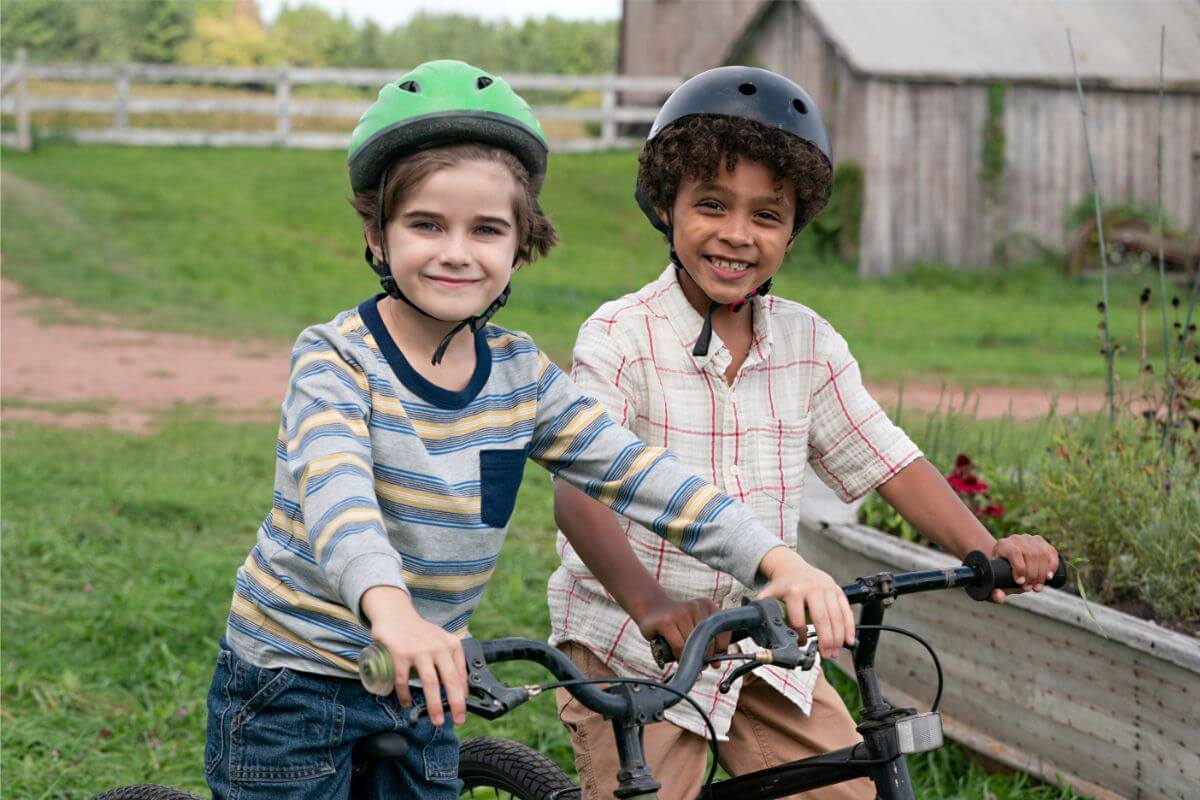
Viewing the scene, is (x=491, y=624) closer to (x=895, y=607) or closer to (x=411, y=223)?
(x=895, y=607)

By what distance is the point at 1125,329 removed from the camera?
13195 mm

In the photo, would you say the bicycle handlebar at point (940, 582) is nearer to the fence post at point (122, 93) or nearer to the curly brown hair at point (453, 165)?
the curly brown hair at point (453, 165)

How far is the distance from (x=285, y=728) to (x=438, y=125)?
104 cm

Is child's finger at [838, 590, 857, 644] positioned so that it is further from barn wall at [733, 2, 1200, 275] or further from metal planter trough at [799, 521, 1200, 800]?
barn wall at [733, 2, 1200, 275]

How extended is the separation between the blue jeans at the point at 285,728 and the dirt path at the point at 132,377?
6339mm

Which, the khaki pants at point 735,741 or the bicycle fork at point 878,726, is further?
the khaki pants at point 735,741

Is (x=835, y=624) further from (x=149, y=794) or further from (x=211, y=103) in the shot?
(x=211, y=103)

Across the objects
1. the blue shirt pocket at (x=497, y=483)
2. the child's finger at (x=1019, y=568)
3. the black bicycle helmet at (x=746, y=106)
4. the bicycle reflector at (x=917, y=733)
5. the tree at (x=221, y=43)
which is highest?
the tree at (x=221, y=43)

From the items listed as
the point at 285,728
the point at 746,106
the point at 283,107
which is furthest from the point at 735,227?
the point at 283,107

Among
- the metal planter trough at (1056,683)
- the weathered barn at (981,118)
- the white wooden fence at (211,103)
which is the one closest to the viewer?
the metal planter trough at (1056,683)

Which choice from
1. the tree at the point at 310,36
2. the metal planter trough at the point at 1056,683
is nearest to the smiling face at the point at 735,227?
the metal planter trough at the point at 1056,683

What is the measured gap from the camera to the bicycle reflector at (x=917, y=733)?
2379mm

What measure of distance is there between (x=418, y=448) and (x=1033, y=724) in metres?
2.40

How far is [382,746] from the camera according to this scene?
2455 millimetres
